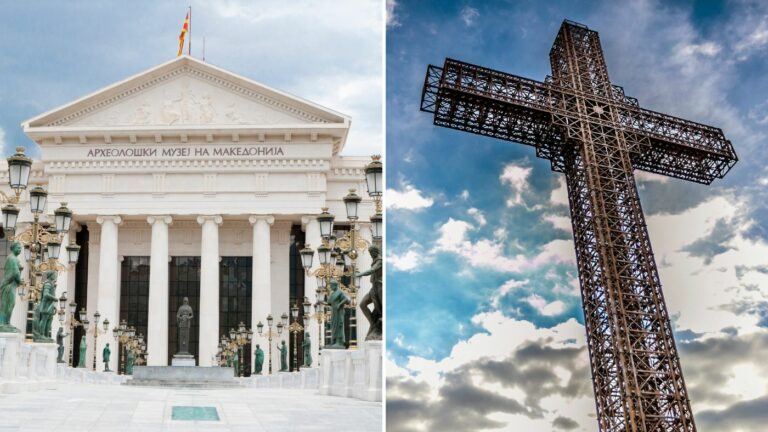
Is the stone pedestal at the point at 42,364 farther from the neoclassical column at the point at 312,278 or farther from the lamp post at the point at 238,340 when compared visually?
the neoclassical column at the point at 312,278

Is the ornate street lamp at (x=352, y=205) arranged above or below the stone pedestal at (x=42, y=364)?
above

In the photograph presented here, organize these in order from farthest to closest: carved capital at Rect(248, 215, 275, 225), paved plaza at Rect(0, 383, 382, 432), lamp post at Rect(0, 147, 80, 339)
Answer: carved capital at Rect(248, 215, 275, 225)
lamp post at Rect(0, 147, 80, 339)
paved plaza at Rect(0, 383, 382, 432)

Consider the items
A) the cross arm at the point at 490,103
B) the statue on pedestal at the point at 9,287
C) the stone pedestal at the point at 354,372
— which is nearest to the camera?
the stone pedestal at the point at 354,372

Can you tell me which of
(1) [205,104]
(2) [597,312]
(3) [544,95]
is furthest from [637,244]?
(1) [205,104]

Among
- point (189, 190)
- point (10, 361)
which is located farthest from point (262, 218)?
point (10, 361)

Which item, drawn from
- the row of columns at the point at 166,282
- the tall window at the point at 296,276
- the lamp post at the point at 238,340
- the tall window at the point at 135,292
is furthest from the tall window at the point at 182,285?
the tall window at the point at 296,276

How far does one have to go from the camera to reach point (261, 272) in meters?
38.5

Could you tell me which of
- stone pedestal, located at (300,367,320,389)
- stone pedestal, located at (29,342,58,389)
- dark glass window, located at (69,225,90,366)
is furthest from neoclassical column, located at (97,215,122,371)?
stone pedestal, located at (29,342,58,389)

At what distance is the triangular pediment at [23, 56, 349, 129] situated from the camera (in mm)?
39844

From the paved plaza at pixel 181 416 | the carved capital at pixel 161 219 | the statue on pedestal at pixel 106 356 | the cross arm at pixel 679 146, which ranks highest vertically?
the carved capital at pixel 161 219

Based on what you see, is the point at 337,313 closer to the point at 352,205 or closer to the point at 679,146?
the point at 352,205

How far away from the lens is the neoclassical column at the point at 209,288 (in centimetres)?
3731

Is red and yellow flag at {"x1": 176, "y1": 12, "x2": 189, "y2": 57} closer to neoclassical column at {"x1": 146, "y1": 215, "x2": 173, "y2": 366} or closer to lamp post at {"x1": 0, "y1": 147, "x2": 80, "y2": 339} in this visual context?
neoclassical column at {"x1": 146, "y1": 215, "x2": 173, "y2": 366}

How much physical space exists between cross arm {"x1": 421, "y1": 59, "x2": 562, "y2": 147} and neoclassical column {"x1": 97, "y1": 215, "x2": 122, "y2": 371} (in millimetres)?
28948
